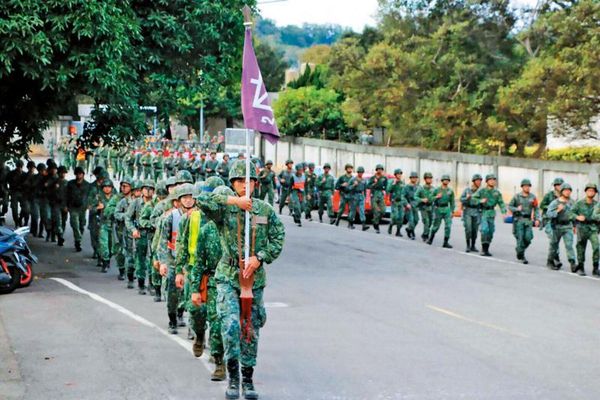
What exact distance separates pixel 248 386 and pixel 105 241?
11555mm

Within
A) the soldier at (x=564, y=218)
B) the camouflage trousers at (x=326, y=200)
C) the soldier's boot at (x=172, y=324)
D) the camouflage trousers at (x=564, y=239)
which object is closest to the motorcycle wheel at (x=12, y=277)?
the soldier's boot at (x=172, y=324)

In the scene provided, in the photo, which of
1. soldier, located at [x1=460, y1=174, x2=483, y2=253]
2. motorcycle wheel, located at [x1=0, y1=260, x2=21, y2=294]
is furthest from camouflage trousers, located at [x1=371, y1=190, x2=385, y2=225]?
motorcycle wheel, located at [x1=0, y1=260, x2=21, y2=294]

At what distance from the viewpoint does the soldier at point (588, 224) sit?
2031 centimetres

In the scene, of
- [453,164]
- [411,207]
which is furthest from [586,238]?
[453,164]

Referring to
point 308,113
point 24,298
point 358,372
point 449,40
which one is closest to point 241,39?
point 24,298

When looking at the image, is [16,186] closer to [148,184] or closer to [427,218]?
[427,218]

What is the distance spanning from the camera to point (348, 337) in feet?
43.8

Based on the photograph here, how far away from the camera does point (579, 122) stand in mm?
34656

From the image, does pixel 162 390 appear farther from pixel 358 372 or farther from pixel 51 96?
pixel 51 96

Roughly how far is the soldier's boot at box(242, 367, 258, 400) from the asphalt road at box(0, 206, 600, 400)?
307 mm

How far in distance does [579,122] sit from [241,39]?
1503 cm

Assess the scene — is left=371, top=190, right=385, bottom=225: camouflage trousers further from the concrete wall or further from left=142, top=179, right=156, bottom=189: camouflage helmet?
left=142, top=179, right=156, bottom=189: camouflage helmet

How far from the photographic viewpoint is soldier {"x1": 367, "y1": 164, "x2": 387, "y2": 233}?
29.0 meters

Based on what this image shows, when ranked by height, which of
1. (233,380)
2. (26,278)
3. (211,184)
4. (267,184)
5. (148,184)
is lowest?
(26,278)
